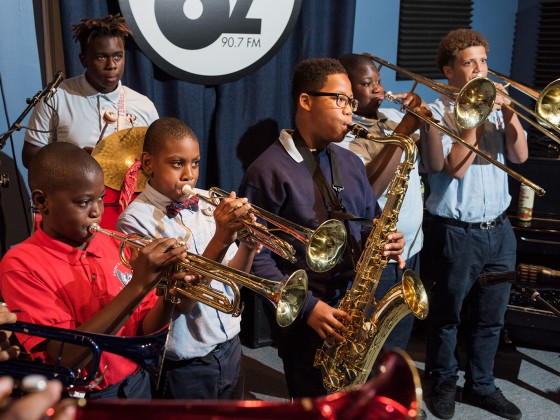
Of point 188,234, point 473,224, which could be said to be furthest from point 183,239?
point 473,224

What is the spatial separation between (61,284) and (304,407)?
1.29 m

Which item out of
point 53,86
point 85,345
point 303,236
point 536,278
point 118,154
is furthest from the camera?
point 53,86

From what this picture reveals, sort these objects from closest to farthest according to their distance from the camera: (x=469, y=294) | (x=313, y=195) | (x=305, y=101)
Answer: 1. (x=313, y=195)
2. (x=305, y=101)
3. (x=469, y=294)

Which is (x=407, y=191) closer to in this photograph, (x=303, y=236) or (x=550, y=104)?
(x=550, y=104)

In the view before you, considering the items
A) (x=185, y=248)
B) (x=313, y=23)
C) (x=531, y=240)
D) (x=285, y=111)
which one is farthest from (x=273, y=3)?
(x=185, y=248)

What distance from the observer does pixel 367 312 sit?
9.34 feet

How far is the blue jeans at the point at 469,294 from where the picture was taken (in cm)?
376

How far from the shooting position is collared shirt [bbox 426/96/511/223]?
12.2 feet

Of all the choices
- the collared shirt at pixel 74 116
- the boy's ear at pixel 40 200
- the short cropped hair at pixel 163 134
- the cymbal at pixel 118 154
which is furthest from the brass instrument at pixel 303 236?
the collared shirt at pixel 74 116

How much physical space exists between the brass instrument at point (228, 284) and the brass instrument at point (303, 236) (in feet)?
0.44

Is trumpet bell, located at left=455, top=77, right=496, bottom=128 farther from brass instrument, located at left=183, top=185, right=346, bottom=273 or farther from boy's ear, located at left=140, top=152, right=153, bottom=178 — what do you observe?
boy's ear, located at left=140, top=152, right=153, bottom=178

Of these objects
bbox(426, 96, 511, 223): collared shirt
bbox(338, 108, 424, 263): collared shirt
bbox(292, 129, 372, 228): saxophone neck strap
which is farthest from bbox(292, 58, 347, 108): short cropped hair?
bbox(426, 96, 511, 223): collared shirt

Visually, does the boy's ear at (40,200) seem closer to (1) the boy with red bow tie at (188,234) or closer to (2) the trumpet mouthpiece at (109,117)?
(1) the boy with red bow tie at (188,234)

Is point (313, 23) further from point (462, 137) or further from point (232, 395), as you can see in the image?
point (232, 395)
